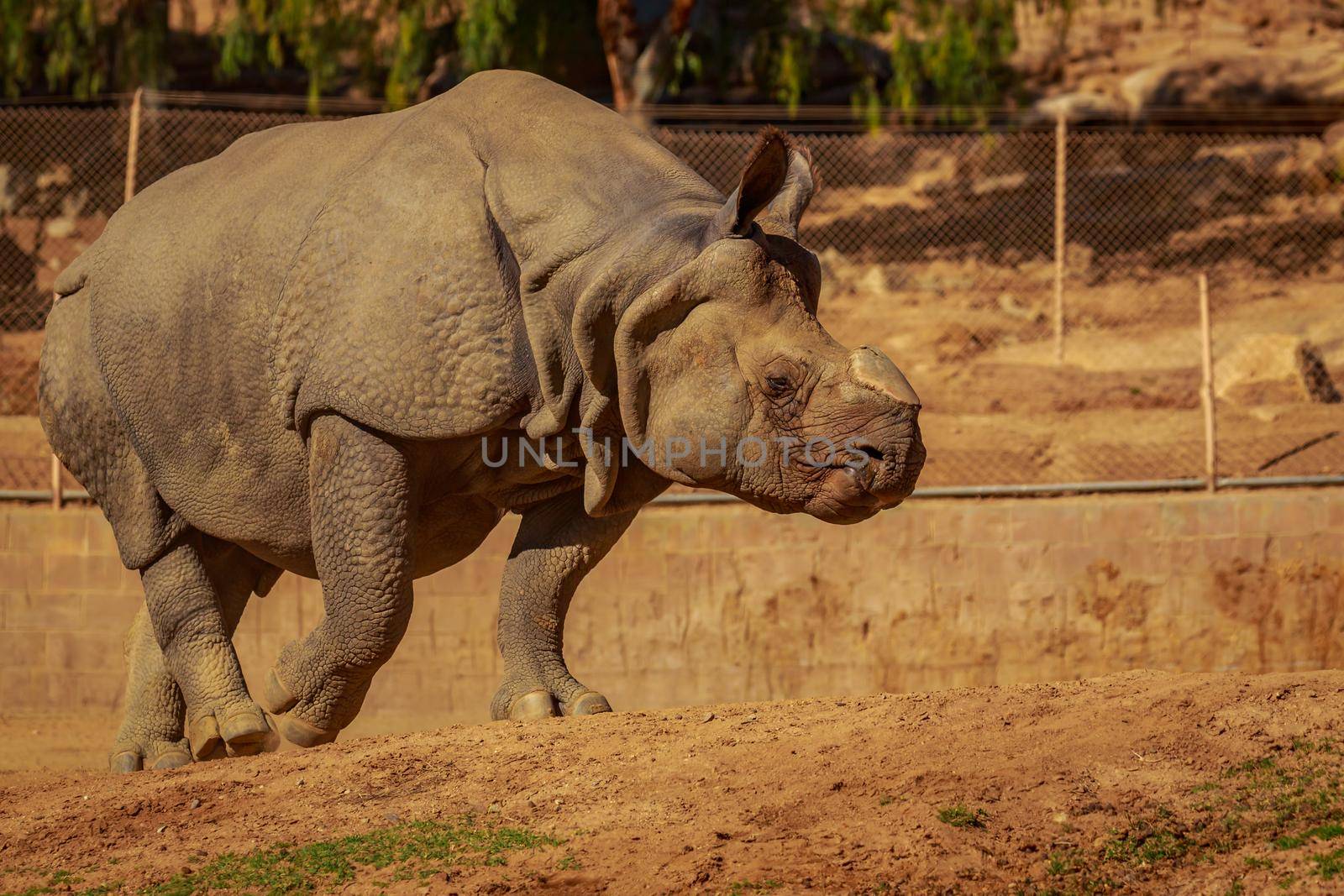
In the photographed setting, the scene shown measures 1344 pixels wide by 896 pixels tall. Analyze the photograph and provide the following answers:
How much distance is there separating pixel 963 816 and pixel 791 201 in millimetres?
1670

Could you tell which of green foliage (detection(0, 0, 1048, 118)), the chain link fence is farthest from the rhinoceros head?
green foliage (detection(0, 0, 1048, 118))

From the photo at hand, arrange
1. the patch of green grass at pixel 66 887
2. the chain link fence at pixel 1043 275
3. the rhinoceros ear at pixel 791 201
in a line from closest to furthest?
the patch of green grass at pixel 66 887 → the rhinoceros ear at pixel 791 201 → the chain link fence at pixel 1043 275

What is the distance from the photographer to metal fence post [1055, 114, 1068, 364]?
11914mm

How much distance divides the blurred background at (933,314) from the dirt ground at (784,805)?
446 centimetres

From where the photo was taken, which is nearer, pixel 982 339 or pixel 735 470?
pixel 735 470

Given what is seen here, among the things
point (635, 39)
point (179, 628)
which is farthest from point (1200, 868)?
point (635, 39)

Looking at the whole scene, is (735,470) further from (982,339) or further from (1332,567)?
(982,339)

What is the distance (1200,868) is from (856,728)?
118 cm

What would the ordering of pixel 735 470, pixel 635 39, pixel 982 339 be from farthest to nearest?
pixel 635 39, pixel 982 339, pixel 735 470

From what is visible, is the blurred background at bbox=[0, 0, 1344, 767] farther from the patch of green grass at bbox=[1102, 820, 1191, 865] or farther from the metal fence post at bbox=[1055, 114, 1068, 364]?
the patch of green grass at bbox=[1102, 820, 1191, 865]

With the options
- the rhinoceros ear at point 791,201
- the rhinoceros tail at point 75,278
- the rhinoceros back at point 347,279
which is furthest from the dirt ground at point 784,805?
the rhinoceros tail at point 75,278

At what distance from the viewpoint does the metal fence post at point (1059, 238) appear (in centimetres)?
1191

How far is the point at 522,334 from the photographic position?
4.48 metres

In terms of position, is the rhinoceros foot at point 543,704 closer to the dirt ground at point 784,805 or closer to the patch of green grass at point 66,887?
the dirt ground at point 784,805
